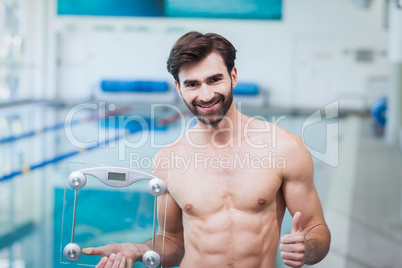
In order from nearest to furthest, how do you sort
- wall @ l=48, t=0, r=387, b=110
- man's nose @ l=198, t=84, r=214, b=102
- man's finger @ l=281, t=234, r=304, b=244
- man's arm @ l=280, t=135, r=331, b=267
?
1. man's finger @ l=281, t=234, r=304, b=244
2. man's nose @ l=198, t=84, r=214, b=102
3. man's arm @ l=280, t=135, r=331, b=267
4. wall @ l=48, t=0, r=387, b=110

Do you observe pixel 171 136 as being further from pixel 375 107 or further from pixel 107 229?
pixel 107 229

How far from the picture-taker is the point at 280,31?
15.9m

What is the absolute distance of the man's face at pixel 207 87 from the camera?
183cm

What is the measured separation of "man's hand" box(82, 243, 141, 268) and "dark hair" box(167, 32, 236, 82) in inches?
24.1

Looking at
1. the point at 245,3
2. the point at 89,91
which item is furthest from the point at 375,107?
the point at 89,91

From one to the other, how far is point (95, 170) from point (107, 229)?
222mm

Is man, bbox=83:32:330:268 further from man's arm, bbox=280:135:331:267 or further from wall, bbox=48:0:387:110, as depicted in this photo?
wall, bbox=48:0:387:110

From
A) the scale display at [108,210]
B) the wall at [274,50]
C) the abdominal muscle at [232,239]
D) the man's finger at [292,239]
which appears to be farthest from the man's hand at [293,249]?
the wall at [274,50]

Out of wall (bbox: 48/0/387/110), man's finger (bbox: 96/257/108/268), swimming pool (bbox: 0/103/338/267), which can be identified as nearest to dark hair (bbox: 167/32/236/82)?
swimming pool (bbox: 0/103/338/267)

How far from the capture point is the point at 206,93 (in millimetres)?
1818

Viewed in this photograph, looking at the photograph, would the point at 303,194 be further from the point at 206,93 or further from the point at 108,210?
the point at 108,210

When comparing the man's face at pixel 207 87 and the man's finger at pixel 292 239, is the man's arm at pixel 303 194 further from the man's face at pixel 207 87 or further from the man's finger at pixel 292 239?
Result: the man's face at pixel 207 87

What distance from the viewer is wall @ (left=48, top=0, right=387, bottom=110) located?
1542 centimetres

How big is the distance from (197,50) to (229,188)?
0.55 m
